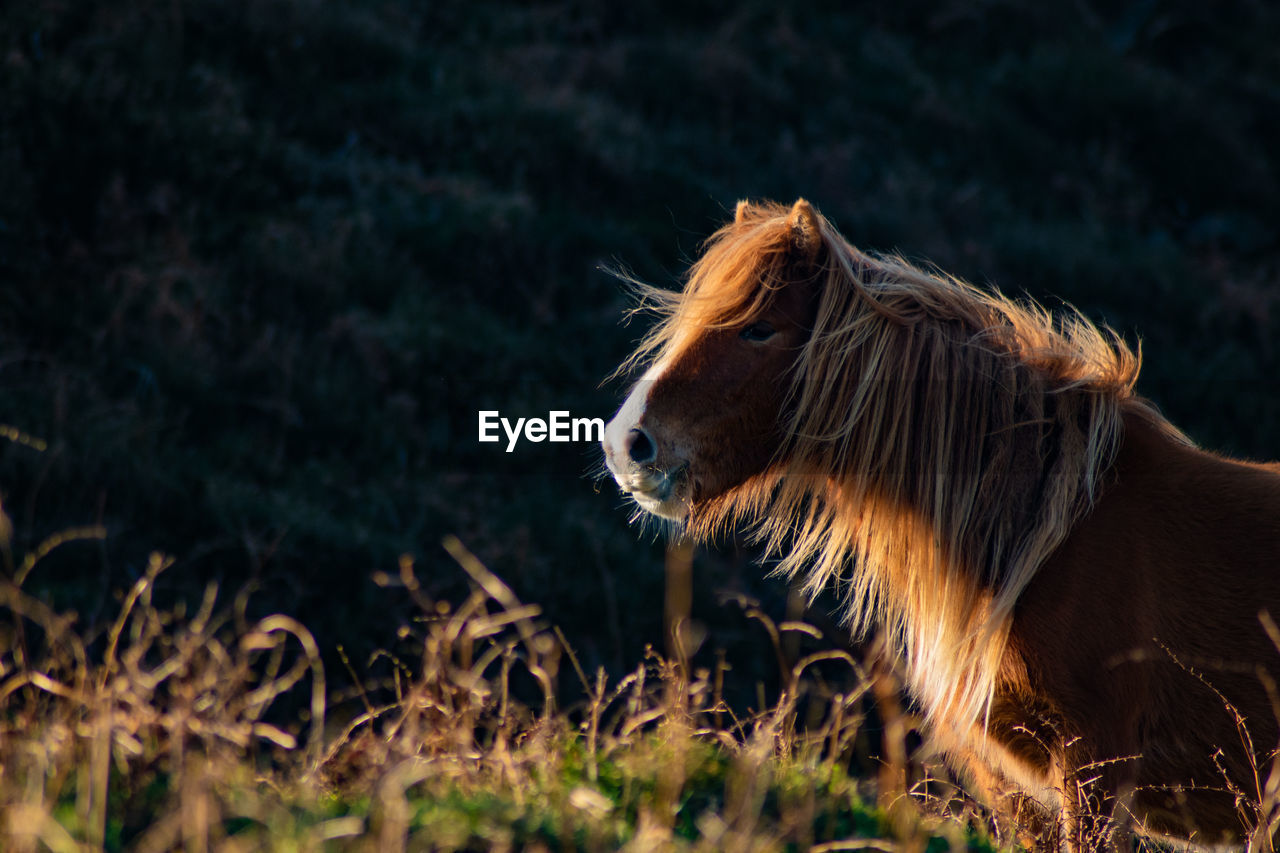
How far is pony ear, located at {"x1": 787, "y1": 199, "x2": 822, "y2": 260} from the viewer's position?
3148mm

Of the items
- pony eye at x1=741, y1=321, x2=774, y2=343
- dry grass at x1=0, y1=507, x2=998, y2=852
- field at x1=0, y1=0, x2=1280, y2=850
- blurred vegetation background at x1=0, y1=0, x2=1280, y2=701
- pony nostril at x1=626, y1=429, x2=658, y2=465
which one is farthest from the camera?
blurred vegetation background at x1=0, y1=0, x2=1280, y2=701

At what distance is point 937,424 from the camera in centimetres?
306

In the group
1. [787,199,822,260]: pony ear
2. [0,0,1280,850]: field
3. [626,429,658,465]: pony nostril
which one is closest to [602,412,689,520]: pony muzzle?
[626,429,658,465]: pony nostril

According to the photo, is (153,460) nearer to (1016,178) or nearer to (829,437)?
(829,437)

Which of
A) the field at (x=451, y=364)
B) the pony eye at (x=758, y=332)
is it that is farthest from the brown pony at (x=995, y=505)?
the field at (x=451, y=364)

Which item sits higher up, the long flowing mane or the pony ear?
the pony ear

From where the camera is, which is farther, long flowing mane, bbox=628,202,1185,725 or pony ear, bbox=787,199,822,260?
pony ear, bbox=787,199,822,260

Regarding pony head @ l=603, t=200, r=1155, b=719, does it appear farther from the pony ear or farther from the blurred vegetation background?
the blurred vegetation background

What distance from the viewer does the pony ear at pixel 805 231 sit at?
3148mm

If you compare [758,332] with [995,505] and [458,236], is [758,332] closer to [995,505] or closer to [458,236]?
[995,505]

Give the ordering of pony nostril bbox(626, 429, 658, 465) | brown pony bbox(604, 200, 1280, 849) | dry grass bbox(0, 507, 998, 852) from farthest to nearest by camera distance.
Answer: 1. pony nostril bbox(626, 429, 658, 465)
2. brown pony bbox(604, 200, 1280, 849)
3. dry grass bbox(0, 507, 998, 852)

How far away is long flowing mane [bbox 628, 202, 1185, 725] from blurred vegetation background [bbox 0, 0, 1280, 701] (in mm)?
1521

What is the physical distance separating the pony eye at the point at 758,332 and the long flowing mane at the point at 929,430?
50 millimetres

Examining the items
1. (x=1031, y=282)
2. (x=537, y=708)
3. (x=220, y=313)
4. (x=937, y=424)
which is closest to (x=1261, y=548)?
(x=937, y=424)
